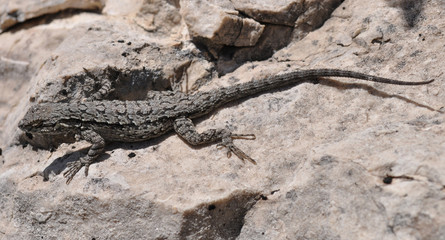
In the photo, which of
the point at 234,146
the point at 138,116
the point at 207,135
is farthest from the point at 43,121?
the point at 234,146

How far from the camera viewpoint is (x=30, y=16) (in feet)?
29.3

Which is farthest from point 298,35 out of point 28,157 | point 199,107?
point 28,157

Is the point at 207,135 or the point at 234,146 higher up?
the point at 234,146

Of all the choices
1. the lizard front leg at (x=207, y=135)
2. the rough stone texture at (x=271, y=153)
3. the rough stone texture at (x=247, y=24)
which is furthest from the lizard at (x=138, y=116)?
the rough stone texture at (x=247, y=24)

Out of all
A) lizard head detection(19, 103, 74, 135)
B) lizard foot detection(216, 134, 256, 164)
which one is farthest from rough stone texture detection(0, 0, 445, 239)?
lizard head detection(19, 103, 74, 135)

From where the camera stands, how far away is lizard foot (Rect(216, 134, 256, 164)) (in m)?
5.90

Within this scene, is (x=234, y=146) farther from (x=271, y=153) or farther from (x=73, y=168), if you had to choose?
(x=73, y=168)

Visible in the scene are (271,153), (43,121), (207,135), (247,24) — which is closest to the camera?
(271,153)

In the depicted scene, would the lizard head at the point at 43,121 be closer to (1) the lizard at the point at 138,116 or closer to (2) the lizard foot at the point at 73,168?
(1) the lizard at the point at 138,116

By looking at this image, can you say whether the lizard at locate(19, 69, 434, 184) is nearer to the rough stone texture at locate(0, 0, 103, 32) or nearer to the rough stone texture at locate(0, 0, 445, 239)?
the rough stone texture at locate(0, 0, 445, 239)

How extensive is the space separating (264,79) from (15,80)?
595 centimetres

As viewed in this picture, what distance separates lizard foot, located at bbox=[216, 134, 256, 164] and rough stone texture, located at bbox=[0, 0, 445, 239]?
0.39 feet

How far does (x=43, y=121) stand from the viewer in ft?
21.2

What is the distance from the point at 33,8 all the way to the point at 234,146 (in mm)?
6209
